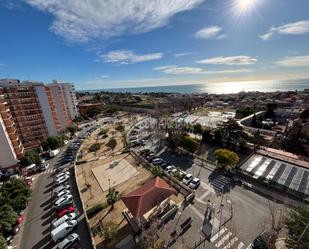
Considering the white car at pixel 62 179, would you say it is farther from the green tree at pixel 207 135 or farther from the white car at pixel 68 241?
the green tree at pixel 207 135

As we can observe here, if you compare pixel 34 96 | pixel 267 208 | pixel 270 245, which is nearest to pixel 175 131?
pixel 267 208

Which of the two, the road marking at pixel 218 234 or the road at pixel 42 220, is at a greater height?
the road marking at pixel 218 234

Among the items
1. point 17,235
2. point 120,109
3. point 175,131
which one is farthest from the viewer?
point 120,109

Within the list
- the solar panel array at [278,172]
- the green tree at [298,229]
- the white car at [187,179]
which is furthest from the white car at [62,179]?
the green tree at [298,229]

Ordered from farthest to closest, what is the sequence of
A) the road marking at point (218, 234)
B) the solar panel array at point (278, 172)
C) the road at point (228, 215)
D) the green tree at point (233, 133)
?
1. the green tree at point (233, 133)
2. the solar panel array at point (278, 172)
3. the road marking at point (218, 234)
4. the road at point (228, 215)

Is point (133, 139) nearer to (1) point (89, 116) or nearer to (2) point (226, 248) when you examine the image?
(2) point (226, 248)

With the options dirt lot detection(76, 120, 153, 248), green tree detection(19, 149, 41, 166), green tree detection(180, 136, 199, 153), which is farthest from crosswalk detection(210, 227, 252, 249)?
green tree detection(19, 149, 41, 166)

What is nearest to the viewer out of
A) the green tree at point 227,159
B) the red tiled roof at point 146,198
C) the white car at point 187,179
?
the red tiled roof at point 146,198
